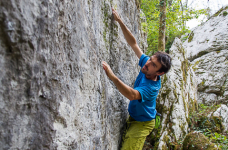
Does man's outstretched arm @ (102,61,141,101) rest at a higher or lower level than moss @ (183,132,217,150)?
higher

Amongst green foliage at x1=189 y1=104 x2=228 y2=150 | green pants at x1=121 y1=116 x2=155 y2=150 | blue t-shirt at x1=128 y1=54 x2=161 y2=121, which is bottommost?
green foliage at x1=189 y1=104 x2=228 y2=150

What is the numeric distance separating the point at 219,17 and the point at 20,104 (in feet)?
50.1

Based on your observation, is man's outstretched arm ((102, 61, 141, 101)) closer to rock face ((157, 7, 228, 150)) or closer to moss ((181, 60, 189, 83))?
rock face ((157, 7, 228, 150))

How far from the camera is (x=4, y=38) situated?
48.1 inches

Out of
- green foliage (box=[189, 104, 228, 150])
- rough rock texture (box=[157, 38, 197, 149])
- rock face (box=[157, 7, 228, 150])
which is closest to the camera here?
rough rock texture (box=[157, 38, 197, 149])

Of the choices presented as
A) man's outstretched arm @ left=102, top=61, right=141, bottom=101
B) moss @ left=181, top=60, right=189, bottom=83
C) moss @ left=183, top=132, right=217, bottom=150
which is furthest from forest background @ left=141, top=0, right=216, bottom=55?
man's outstretched arm @ left=102, top=61, right=141, bottom=101

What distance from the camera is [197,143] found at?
459 cm

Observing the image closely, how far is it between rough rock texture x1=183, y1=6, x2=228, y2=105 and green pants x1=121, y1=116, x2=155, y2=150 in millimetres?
7788

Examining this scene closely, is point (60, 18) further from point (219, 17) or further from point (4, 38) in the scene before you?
point (219, 17)

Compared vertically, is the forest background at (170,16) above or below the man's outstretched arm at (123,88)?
above

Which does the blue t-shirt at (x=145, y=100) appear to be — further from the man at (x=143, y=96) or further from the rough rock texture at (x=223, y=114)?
the rough rock texture at (x=223, y=114)

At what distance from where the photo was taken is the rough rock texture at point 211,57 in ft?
32.4

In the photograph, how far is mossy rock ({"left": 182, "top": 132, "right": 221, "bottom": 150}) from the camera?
4.43m

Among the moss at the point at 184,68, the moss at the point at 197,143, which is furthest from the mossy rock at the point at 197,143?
the moss at the point at 184,68
